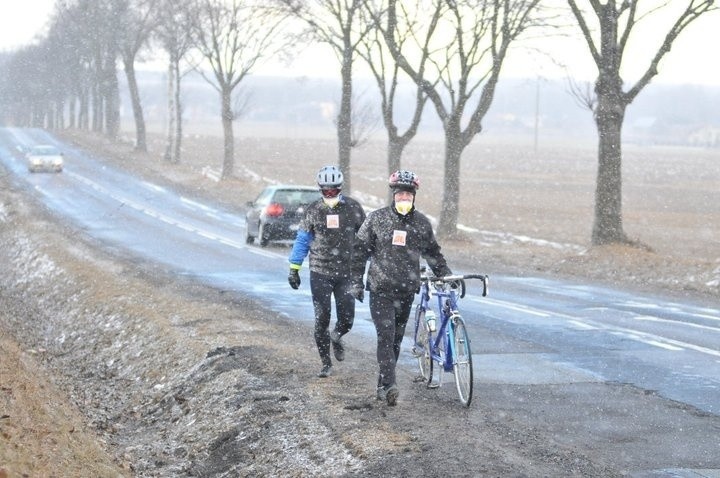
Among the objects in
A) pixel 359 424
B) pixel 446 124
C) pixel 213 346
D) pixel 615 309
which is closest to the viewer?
pixel 359 424

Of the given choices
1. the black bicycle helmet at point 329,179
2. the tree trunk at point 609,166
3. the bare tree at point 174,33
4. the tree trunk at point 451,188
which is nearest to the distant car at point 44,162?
the bare tree at point 174,33

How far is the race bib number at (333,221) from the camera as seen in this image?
989 cm

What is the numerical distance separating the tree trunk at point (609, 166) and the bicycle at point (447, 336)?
16.5m

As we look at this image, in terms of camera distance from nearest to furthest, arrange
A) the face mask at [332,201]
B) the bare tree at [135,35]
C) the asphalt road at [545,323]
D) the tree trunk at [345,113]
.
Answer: the face mask at [332,201], the asphalt road at [545,323], the tree trunk at [345,113], the bare tree at [135,35]

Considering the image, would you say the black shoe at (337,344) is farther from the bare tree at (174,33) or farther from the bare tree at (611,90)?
the bare tree at (174,33)

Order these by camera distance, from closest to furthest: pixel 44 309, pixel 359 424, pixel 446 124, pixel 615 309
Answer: pixel 359 424
pixel 615 309
pixel 44 309
pixel 446 124

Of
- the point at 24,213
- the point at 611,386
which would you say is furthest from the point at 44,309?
the point at 24,213

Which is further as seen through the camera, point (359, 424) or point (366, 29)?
point (366, 29)

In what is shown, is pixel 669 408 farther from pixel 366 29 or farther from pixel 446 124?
pixel 366 29

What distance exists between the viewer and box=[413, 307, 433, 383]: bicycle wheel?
9.72 m

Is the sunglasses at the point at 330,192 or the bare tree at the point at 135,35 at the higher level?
the bare tree at the point at 135,35

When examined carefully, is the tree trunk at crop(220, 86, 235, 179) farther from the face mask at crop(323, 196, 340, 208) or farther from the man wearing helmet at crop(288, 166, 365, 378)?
the face mask at crop(323, 196, 340, 208)

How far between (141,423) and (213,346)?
184 centimetres

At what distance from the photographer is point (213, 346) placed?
12.6 metres
